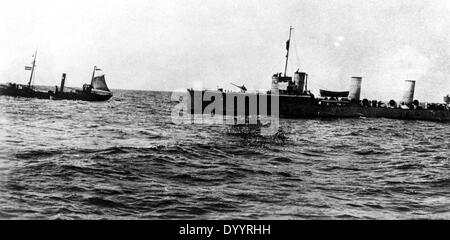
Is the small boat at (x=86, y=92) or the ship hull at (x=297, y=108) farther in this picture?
the small boat at (x=86, y=92)

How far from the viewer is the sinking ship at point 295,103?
46.4 meters

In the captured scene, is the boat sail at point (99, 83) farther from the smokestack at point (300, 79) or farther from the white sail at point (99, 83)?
the smokestack at point (300, 79)

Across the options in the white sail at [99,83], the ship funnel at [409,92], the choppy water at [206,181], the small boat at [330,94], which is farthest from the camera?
the white sail at [99,83]

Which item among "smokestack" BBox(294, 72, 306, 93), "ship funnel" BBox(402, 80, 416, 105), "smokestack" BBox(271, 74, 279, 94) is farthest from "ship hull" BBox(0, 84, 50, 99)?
"ship funnel" BBox(402, 80, 416, 105)

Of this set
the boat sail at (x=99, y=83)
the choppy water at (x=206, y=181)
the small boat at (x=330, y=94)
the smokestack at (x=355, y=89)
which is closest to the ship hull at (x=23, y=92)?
the boat sail at (x=99, y=83)

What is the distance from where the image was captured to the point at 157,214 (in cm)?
811

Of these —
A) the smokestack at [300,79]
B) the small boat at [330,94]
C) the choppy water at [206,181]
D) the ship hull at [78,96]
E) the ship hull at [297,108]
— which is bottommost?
the choppy water at [206,181]

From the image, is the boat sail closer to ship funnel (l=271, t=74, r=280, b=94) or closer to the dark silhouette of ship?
the dark silhouette of ship

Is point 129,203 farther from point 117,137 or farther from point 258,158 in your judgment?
point 117,137

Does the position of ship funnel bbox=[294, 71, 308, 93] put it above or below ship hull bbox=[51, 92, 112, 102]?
above

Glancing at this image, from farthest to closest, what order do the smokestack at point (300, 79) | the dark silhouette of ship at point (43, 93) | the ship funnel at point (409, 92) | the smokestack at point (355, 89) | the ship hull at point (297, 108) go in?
the dark silhouette of ship at point (43, 93) < the ship funnel at point (409, 92) < the smokestack at point (355, 89) < the smokestack at point (300, 79) < the ship hull at point (297, 108)

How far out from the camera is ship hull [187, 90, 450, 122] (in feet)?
152

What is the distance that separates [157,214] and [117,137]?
13.8 metres
